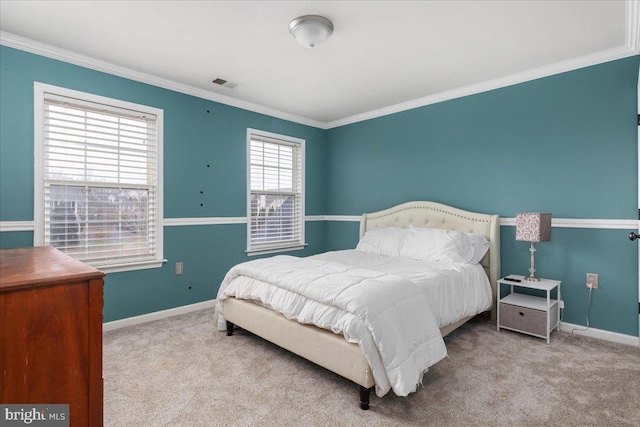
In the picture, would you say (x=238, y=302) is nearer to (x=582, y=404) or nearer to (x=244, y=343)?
(x=244, y=343)

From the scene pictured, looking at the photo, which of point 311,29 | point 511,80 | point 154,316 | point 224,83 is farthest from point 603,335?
point 224,83

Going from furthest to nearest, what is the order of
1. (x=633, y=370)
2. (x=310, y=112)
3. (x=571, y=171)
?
(x=310, y=112) < (x=571, y=171) < (x=633, y=370)

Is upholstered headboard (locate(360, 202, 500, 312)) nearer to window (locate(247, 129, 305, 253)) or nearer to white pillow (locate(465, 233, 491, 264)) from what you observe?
white pillow (locate(465, 233, 491, 264))

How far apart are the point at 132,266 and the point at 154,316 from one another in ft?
1.88

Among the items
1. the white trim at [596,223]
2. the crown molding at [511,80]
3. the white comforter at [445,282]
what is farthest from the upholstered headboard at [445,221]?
the crown molding at [511,80]

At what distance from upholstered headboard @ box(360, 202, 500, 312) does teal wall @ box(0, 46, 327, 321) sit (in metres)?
1.78

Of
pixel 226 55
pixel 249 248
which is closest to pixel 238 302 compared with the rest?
pixel 249 248

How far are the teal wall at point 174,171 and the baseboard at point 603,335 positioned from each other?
3485 millimetres

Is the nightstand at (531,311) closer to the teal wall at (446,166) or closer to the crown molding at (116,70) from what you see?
the teal wall at (446,166)

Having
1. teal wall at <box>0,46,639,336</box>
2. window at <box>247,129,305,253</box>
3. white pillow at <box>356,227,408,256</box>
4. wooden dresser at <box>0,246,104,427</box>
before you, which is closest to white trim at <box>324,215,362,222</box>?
teal wall at <box>0,46,639,336</box>

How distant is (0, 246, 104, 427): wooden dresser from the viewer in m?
0.95

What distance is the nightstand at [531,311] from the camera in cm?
281

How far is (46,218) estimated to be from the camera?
9.19 ft

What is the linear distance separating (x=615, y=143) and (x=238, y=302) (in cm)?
350
